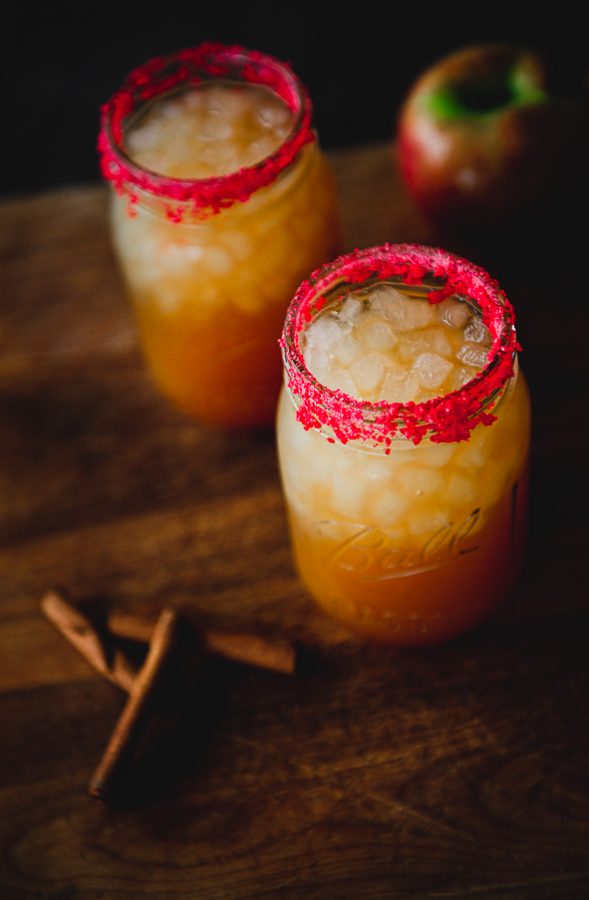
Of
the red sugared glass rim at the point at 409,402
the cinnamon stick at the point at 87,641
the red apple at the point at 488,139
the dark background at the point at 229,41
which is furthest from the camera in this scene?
the dark background at the point at 229,41

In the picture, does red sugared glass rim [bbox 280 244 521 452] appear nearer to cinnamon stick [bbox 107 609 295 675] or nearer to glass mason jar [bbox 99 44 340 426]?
glass mason jar [bbox 99 44 340 426]

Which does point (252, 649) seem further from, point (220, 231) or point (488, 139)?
point (488, 139)

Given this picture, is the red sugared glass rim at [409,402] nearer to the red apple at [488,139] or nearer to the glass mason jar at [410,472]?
the glass mason jar at [410,472]

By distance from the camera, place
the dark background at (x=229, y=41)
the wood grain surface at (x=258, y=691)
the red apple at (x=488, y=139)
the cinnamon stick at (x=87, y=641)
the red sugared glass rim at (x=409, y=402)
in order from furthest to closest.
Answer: the dark background at (x=229, y=41) < the red apple at (x=488, y=139) < the cinnamon stick at (x=87, y=641) < the wood grain surface at (x=258, y=691) < the red sugared glass rim at (x=409, y=402)

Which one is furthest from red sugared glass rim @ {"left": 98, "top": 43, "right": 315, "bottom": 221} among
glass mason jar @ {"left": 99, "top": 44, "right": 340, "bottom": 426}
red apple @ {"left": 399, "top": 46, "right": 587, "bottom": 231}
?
red apple @ {"left": 399, "top": 46, "right": 587, "bottom": 231}

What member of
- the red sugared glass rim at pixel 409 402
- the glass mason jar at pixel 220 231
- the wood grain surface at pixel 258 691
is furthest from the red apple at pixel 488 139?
the red sugared glass rim at pixel 409 402

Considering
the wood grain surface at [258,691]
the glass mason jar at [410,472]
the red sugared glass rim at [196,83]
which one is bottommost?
the wood grain surface at [258,691]
